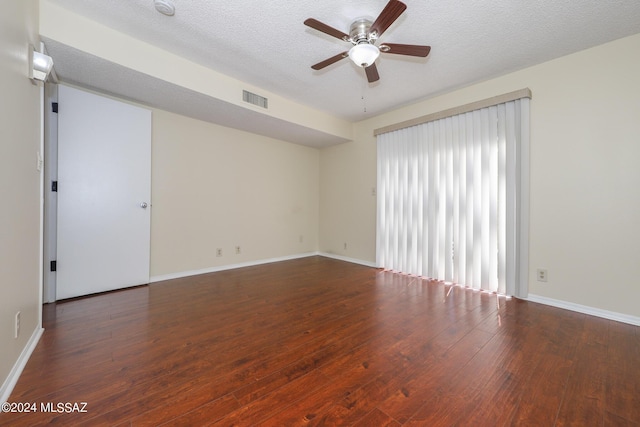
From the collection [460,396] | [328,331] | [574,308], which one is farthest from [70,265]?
[574,308]

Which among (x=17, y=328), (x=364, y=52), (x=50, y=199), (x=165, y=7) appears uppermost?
(x=165, y=7)

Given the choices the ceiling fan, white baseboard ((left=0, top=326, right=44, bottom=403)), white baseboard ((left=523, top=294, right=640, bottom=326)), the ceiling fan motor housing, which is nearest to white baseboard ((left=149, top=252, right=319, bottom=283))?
white baseboard ((left=0, top=326, right=44, bottom=403))

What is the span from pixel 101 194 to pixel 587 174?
5482 mm

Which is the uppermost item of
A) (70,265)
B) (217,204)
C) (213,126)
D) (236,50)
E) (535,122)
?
(236,50)

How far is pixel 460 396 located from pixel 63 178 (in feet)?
13.8

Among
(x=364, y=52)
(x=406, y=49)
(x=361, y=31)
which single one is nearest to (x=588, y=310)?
(x=406, y=49)

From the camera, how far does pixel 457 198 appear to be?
3.44 metres

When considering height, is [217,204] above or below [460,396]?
above

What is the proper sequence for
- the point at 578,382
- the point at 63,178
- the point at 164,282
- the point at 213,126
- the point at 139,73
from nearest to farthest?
the point at 578,382
the point at 139,73
the point at 63,178
the point at 164,282
the point at 213,126

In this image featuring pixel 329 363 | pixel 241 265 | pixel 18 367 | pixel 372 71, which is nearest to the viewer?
pixel 18 367

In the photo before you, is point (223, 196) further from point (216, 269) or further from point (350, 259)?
point (350, 259)

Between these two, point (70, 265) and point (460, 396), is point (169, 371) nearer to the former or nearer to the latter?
point (460, 396)

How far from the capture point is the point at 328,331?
2.14m

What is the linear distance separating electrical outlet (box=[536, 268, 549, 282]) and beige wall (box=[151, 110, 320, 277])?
3.87 metres
